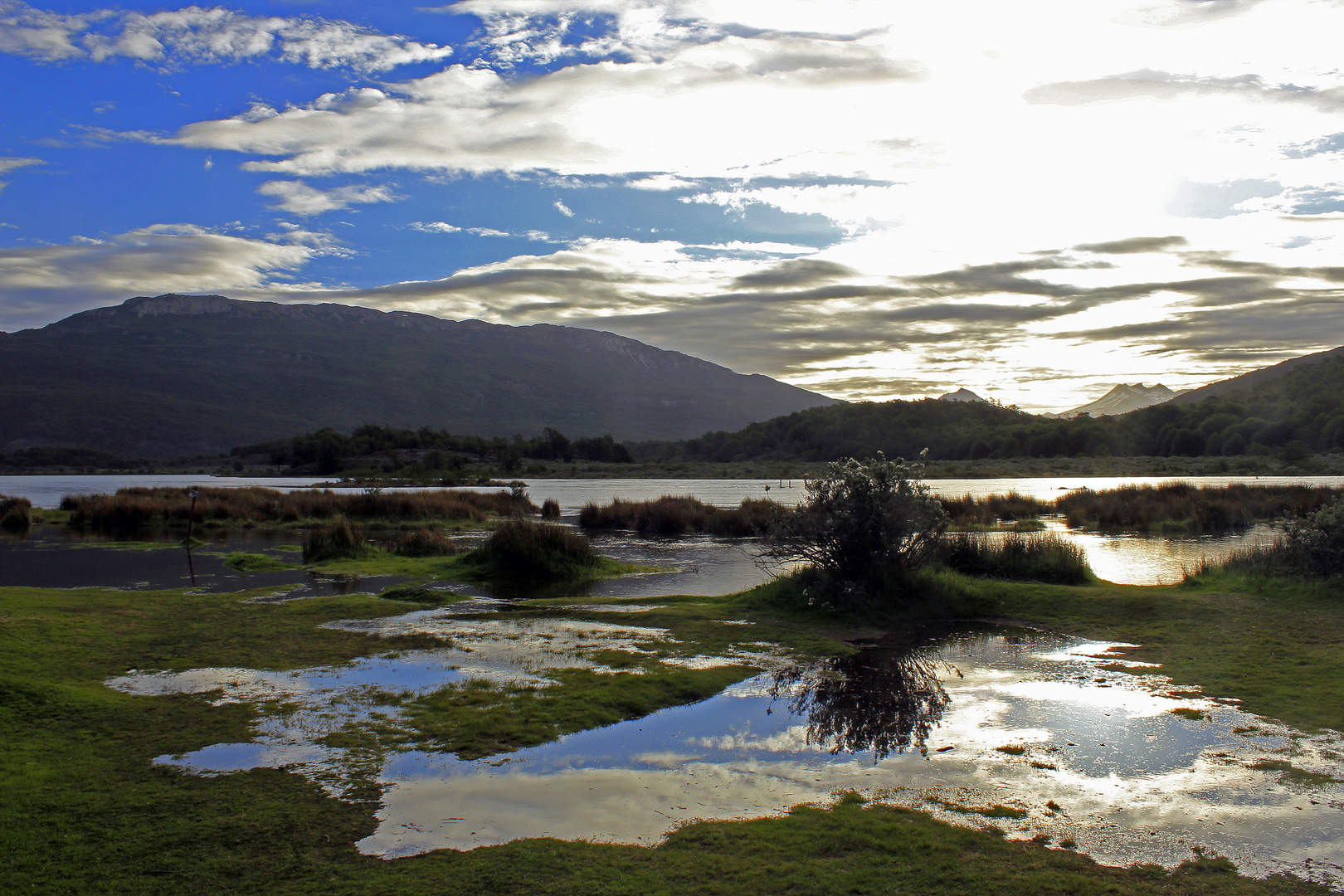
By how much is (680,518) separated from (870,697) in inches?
1061

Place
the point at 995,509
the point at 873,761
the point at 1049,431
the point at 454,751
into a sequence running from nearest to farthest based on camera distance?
the point at 873,761, the point at 454,751, the point at 995,509, the point at 1049,431

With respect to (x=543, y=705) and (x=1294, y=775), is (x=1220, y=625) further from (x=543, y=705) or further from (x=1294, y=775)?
(x=543, y=705)

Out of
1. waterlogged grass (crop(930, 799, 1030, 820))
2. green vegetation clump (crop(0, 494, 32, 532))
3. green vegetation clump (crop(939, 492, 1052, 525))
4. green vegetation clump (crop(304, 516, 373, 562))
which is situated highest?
green vegetation clump (crop(0, 494, 32, 532))

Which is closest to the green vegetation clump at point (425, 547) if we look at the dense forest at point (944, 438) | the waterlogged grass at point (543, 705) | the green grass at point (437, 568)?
the green grass at point (437, 568)

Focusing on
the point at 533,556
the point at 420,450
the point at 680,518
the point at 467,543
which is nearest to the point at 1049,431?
the point at 420,450

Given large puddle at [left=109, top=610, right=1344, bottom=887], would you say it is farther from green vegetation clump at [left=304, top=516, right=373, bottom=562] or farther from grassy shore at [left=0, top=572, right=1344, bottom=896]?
green vegetation clump at [left=304, top=516, right=373, bottom=562]

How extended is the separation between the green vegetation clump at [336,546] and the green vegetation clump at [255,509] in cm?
1444

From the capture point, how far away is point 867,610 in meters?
13.6

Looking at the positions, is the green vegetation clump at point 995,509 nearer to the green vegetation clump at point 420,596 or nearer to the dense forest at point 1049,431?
the green vegetation clump at point 420,596

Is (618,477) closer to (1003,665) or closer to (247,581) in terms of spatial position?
(247,581)

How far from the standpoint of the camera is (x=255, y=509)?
39.7 metres

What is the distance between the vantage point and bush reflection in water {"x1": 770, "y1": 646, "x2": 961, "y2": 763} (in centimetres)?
743

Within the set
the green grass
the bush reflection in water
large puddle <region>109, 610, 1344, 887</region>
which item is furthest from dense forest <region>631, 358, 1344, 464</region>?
large puddle <region>109, 610, 1344, 887</region>

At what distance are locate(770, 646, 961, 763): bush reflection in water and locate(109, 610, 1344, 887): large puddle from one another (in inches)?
1.3
